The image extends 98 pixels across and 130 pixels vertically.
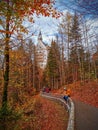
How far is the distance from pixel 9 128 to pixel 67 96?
1073 centimetres

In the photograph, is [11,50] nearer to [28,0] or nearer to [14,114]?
[14,114]

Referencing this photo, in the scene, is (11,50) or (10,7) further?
(11,50)

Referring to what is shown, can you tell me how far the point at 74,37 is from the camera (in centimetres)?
5284

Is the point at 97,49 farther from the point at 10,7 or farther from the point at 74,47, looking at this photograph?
the point at 10,7

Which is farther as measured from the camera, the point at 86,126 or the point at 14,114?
the point at 14,114

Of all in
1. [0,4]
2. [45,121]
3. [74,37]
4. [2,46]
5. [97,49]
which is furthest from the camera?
[74,37]

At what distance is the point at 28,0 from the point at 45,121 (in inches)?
466

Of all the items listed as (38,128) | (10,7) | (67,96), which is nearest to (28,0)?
(10,7)

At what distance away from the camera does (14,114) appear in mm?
12789

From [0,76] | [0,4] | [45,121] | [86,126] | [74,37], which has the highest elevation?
[74,37]

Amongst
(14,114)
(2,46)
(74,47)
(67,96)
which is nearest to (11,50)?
(2,46)

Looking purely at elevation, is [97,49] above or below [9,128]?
above

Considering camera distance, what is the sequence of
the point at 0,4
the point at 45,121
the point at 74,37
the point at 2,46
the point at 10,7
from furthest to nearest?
1. the point at 74,37
2. the point at 45,121
3. the point at 2,46
4. the point at 10,7
5. the point at 0,4

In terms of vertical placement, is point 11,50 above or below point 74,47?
below
